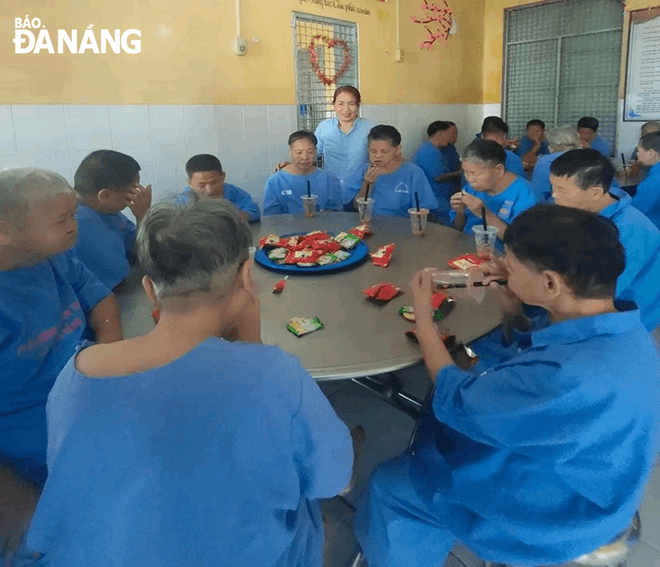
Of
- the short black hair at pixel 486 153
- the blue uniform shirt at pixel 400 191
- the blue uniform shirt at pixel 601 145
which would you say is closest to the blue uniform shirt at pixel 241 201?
the blue uniform shirt at pixel 400 191

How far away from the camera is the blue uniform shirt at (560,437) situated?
40.0 inches

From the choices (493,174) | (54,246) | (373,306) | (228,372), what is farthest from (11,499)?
(493,174)

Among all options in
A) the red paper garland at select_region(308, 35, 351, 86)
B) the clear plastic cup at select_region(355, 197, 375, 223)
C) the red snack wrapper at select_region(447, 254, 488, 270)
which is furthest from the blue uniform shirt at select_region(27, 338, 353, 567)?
the red paper garland at select_region(308, 35, 351, 86)

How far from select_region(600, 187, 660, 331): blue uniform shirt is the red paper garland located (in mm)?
3236

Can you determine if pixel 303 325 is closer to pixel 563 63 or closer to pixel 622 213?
pixel 622 213

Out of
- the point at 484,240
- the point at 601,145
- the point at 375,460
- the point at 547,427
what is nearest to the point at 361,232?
the point at 484,240

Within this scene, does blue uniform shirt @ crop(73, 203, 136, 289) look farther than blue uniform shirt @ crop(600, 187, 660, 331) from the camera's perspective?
No

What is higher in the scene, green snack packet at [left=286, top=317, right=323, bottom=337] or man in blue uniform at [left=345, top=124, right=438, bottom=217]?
man in blue uniform at [left=345, top=124, right=438, bottom=217]

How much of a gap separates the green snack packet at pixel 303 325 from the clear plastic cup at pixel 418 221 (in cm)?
122

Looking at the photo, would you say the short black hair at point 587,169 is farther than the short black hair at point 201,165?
No

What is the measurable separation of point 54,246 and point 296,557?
42.3 inches

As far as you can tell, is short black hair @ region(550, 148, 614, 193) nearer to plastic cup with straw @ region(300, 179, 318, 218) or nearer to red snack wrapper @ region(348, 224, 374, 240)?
red snack wrapper @ region(348, 224, 374, 240)

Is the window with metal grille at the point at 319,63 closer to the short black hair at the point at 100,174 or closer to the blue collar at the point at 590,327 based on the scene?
the short black hair at the point at 100,174

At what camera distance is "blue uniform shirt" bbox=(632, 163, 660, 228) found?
357cm
